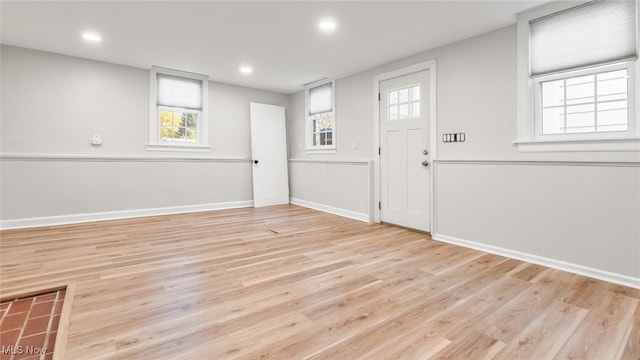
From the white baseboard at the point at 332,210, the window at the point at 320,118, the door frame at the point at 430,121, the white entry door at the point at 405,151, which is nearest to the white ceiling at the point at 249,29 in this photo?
the door frame at the point at 430,121

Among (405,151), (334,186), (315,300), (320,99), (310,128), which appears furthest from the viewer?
(310,128)

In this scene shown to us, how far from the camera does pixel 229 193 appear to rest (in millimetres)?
5773

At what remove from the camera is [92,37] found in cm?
359

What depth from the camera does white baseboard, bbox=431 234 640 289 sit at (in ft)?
7.74

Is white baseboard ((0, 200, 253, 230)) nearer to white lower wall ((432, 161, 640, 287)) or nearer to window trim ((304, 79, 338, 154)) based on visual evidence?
window trim ((304, 79, 338, 154))

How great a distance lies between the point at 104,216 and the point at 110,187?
439 millimetres

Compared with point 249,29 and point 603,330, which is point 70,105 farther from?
point 603,330

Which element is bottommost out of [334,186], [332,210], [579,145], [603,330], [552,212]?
[603,330]

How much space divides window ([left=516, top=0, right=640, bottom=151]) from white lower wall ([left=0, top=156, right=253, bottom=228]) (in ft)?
15.3

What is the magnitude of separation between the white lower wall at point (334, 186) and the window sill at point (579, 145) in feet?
6.85

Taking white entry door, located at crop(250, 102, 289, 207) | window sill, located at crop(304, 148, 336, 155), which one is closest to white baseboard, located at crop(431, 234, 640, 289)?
window sill, located at crop(304, 148, 336, 155)

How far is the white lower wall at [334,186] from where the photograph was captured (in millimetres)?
4707

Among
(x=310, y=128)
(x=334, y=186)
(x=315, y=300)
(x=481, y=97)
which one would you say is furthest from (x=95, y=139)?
(x=481, y=97)

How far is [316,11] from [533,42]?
207 centimetres
